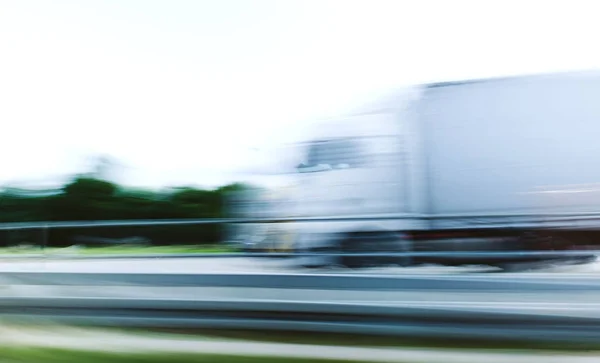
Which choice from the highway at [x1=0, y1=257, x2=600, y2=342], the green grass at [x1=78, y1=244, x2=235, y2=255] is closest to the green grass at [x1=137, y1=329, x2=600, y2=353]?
the highway at [x1=0, y1=257, x2=600, y2=342]

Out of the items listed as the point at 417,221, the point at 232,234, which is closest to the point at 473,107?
the point at 417,221

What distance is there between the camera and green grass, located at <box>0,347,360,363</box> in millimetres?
4000

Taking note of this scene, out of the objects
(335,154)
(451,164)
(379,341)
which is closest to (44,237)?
(335,154)

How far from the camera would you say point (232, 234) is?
8148 millimetres

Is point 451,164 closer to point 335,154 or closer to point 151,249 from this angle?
point 335,154

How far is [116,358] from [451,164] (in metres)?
5.56

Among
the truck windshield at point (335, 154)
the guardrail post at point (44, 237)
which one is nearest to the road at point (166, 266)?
the guardrail post at point (44, 237)

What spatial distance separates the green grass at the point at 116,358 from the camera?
157 inches

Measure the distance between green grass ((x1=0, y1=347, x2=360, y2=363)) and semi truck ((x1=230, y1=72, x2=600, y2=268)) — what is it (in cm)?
368

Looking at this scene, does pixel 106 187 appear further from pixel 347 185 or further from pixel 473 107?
pixel 473 107

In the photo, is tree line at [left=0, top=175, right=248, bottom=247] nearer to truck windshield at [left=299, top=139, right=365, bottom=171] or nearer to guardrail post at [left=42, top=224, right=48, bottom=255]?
truck windshield at [left=299, top=139, right=365, bottom=171]

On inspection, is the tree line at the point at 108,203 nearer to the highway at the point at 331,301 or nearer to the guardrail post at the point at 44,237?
the guardrail post at the point at 44,237

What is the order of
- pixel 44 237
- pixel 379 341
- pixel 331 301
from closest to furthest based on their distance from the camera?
pixel 379 341
pixel 331 301
pixel 44 237

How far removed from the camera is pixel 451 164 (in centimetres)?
855
